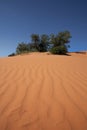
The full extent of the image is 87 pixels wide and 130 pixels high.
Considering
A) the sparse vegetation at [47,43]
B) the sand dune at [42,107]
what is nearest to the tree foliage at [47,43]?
the sparse vegetation at [47,43]

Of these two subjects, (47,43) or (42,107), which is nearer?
(42,107)

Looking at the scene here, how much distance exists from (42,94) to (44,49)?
31.8 m

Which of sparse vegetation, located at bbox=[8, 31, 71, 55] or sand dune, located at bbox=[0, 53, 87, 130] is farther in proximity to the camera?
sparse vegetation, located at bbox=[8, 31, 71, 55]

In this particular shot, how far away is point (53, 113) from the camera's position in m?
1.92

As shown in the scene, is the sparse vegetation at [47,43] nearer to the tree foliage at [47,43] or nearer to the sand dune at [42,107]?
the tree foliage at [47,43]

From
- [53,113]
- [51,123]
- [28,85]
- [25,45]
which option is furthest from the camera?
[25,45]

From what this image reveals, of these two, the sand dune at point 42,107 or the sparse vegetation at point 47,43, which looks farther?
the sparse vegetation at point 47,43

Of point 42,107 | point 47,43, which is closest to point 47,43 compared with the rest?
point 47,43

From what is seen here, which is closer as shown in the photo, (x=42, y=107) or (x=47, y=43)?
(x=42, y=107)

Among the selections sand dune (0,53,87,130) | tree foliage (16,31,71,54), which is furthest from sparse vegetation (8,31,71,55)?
sand dune (0,53,87,130)

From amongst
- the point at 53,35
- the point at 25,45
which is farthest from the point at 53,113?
the point at 25,45

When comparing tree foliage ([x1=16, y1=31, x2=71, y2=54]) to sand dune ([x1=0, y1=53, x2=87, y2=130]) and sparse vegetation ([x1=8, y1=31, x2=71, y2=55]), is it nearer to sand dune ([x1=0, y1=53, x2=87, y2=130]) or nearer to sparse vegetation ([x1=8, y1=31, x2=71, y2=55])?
sparse vegetation ([x1=8, y1=31, x2=71, y2=55])

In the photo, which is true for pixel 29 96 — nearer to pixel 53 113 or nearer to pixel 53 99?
pixel 53 99

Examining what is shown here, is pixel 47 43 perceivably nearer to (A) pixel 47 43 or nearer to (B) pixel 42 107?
(A) pixel 47 43
